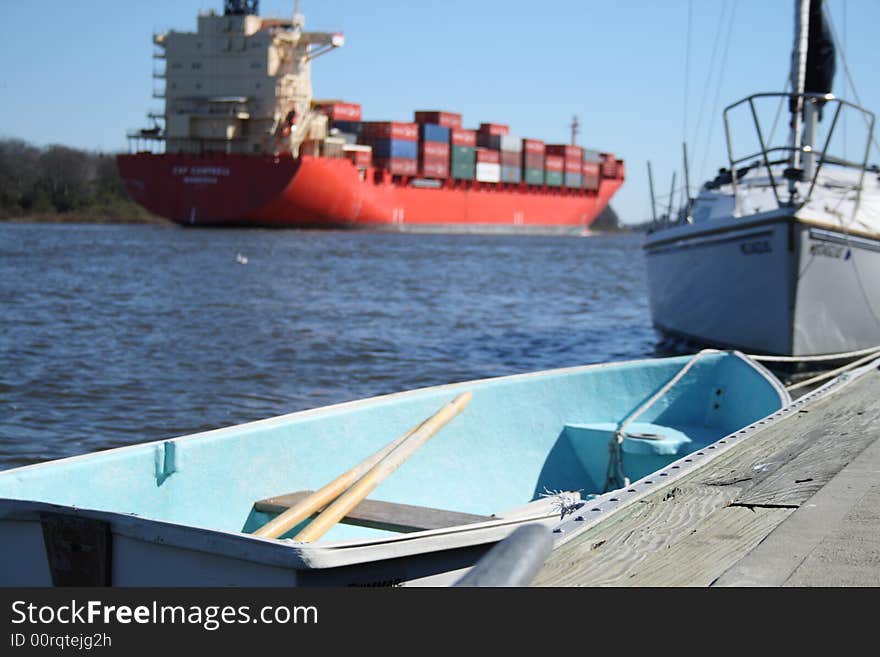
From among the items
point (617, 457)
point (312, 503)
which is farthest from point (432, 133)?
point (312, 503)

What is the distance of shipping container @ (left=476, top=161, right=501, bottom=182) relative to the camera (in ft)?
222

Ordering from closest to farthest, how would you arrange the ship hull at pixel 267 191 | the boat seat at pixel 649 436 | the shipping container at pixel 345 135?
the boat seat at pixel 649 436, the ship hull at pixel 267 191, the shipping container at pixel 345 135

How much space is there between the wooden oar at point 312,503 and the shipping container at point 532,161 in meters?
68.9

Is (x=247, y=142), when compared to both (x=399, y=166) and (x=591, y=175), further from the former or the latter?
(x=591, y=175)

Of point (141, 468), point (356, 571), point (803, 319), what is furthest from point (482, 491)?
point (803, 319)

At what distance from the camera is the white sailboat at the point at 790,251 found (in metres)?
9.60

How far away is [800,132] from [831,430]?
23.1 ft

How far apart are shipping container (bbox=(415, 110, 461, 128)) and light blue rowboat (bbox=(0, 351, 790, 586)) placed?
6152cm

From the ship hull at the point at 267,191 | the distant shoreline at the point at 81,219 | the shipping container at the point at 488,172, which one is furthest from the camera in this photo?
the distant shoreline at the point at 81,219

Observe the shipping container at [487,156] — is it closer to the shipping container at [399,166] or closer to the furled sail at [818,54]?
the shipping container at [399,166]

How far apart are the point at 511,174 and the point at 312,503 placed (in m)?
67.9

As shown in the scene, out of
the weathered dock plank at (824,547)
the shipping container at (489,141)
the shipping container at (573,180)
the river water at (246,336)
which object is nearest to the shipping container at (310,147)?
the shipping container at (489,141)

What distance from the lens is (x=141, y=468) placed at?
3.67m

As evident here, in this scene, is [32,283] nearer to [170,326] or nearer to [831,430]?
[170,326]
